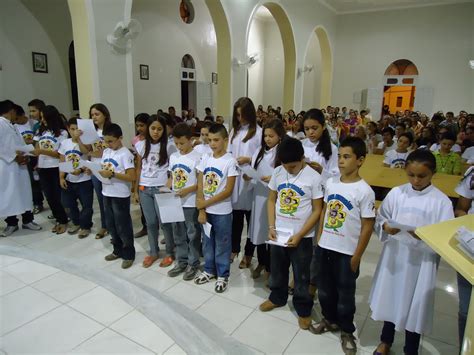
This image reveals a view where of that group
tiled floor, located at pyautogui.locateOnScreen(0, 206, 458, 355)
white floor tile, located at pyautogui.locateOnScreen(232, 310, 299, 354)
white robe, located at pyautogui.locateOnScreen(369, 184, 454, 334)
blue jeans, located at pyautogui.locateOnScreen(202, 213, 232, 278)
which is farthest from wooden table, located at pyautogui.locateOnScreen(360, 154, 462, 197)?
white floor tile, located at pyautogui.locateOnScreen(232, 310, 299, 354)

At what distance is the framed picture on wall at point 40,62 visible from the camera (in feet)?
21.4

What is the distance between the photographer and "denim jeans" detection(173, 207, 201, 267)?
2.78 m

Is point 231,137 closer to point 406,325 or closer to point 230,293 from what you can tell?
point 230,293

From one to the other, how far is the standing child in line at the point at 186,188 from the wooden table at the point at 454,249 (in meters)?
1.76

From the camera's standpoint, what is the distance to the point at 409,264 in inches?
71.1

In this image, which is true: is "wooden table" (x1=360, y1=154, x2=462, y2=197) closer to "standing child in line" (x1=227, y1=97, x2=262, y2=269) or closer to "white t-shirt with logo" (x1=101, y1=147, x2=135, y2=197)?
"standing child in line" (x1=227, y1=97, x2=262, y2=269)

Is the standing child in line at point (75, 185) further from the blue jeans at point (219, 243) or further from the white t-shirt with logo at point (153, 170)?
the blue jeans at point (219, 243)

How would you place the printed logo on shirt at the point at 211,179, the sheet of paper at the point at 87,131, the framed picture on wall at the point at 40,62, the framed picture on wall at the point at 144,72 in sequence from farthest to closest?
the framed picture on wall at the point at 144,72
the framed picture on wall at the point at 40,62
the sheet of paper at the point at 87,131
the printed logo on shirt at the point at 211,179

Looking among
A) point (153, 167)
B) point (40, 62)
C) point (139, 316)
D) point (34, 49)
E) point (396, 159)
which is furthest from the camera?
point (40, 62)

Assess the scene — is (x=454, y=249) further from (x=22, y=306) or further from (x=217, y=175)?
(x=22, y=306)

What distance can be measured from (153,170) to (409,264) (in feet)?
6.79

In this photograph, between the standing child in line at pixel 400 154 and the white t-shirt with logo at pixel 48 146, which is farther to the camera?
the standing child in line at pixel 400 154

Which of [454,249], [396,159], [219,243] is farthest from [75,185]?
[396,159]

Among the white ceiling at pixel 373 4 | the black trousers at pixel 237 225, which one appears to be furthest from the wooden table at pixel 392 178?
the white ceiling at pixel 373 4
